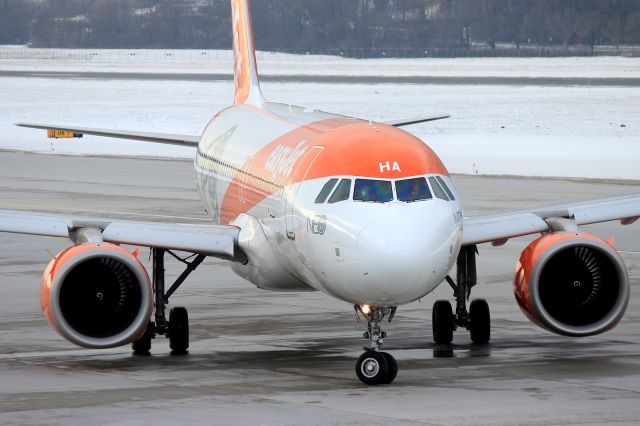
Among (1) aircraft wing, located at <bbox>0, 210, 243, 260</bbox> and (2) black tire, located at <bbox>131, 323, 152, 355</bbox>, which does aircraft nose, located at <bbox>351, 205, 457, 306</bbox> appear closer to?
(1) aircraft wing, located at <bbox>0, 210, 243, 260</bbox>

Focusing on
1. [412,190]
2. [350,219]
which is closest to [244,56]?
[412,190]

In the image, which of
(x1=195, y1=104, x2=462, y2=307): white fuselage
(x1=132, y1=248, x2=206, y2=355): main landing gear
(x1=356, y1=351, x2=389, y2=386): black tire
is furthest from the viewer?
(x1=132, y1=248, x2=206, y2=355): main landing gear

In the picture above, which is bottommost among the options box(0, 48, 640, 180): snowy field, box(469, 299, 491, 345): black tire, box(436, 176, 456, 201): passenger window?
box(0, 48, 640, 180): snowy field

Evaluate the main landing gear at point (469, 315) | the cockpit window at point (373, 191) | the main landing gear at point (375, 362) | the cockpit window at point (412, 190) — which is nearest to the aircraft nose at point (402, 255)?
the cockpit window at point (412, 190)

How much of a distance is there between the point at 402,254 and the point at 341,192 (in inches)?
57.7

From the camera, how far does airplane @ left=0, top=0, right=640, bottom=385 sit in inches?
705

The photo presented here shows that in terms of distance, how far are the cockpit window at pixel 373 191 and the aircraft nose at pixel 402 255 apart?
31cm

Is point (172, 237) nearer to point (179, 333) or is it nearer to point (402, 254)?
point (179, 333)

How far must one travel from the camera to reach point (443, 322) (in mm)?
22500

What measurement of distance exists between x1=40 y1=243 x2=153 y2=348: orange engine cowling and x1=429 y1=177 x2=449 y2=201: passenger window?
13.2 ft

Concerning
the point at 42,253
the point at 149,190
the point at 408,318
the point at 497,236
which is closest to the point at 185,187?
the point at 149,190

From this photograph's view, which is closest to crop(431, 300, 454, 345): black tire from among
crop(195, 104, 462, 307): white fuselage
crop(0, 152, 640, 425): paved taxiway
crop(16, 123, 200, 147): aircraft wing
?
crop(0, 152, 640, 425): paved taxiway

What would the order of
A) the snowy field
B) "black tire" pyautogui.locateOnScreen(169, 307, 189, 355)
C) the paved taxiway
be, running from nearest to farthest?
the paved taxiway, "black tire" pyautogui.locateOnScreen(169, 307, 189, 355), the snowy field

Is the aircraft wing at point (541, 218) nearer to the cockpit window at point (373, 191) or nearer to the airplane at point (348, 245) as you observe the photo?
the airplane at point (348, 245)
